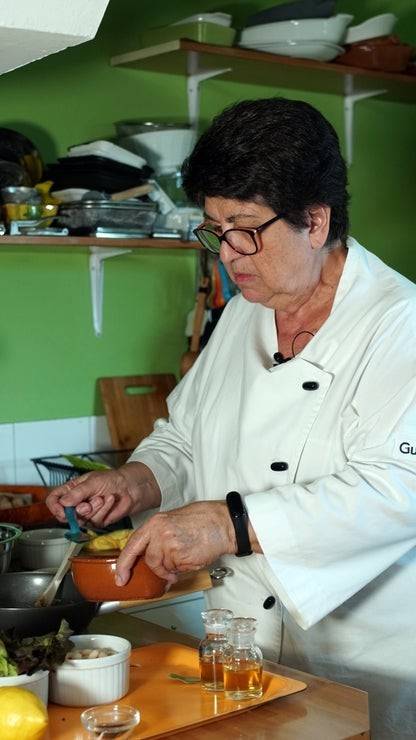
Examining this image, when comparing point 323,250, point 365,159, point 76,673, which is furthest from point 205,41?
point 76,673

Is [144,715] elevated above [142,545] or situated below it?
below

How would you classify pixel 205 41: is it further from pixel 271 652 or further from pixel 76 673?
pixel 76 673

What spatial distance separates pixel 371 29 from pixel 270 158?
1.59 metres

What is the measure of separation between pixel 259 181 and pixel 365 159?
6.44 feet

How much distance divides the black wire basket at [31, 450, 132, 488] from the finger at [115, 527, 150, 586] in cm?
114

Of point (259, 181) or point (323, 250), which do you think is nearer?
point (259, 181)

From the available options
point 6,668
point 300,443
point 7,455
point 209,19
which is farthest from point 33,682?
point 209,19

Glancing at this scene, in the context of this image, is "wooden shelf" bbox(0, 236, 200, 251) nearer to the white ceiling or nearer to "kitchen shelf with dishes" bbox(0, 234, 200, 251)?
"kitchen shelf with dishes" bbox(0, 234, 200, 251)

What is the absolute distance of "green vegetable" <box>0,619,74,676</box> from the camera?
4.66 feet

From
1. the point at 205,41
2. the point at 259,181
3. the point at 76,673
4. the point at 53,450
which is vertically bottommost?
the point at 53,450

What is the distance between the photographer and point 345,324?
1.86m

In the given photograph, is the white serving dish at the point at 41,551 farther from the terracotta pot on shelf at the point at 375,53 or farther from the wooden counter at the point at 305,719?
the terracotta pot on shelf at the point at 375,53

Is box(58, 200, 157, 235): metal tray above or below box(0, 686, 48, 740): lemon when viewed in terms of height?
above

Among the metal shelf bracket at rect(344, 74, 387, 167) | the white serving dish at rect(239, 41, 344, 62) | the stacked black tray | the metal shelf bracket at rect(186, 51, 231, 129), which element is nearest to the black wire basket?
the stacked black tray
